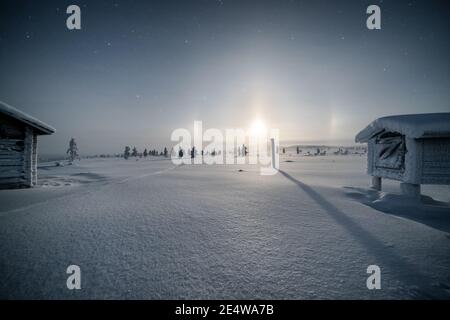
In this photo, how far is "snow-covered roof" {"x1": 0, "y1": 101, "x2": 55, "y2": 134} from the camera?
343 inches

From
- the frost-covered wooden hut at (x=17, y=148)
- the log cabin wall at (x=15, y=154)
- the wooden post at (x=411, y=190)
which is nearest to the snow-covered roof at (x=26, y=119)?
the frost-covered wooden hut at (x=17, y=148)

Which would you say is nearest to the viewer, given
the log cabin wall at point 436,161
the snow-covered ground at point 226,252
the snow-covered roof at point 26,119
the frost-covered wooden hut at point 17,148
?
the snow-covered ground at point 226,252

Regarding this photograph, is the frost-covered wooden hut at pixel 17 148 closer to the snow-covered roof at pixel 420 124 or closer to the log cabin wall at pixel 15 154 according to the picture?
the log cabin wall at pixel 15 154

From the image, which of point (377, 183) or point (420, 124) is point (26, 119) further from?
point (377, 183)

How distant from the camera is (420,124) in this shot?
543 cm

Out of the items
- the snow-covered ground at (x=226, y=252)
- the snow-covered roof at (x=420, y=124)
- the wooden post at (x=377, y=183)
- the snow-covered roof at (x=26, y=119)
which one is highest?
the snow-covered roof at (x=26, y=119)

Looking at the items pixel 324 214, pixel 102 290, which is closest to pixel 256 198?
pixel 324 214

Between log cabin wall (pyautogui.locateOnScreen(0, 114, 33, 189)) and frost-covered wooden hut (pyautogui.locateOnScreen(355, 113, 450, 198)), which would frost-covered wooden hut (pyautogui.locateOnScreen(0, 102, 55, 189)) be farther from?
Answer: frost-covered wooden hut (pyautogui.locateOnScreen(355, 113, 450, 198))

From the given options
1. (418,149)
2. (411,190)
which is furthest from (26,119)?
(411,190)

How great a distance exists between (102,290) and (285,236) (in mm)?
2987

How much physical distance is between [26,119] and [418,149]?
17.1 metres

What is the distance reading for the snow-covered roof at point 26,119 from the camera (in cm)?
871

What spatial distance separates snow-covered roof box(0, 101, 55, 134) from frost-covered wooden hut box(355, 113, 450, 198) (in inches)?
648
